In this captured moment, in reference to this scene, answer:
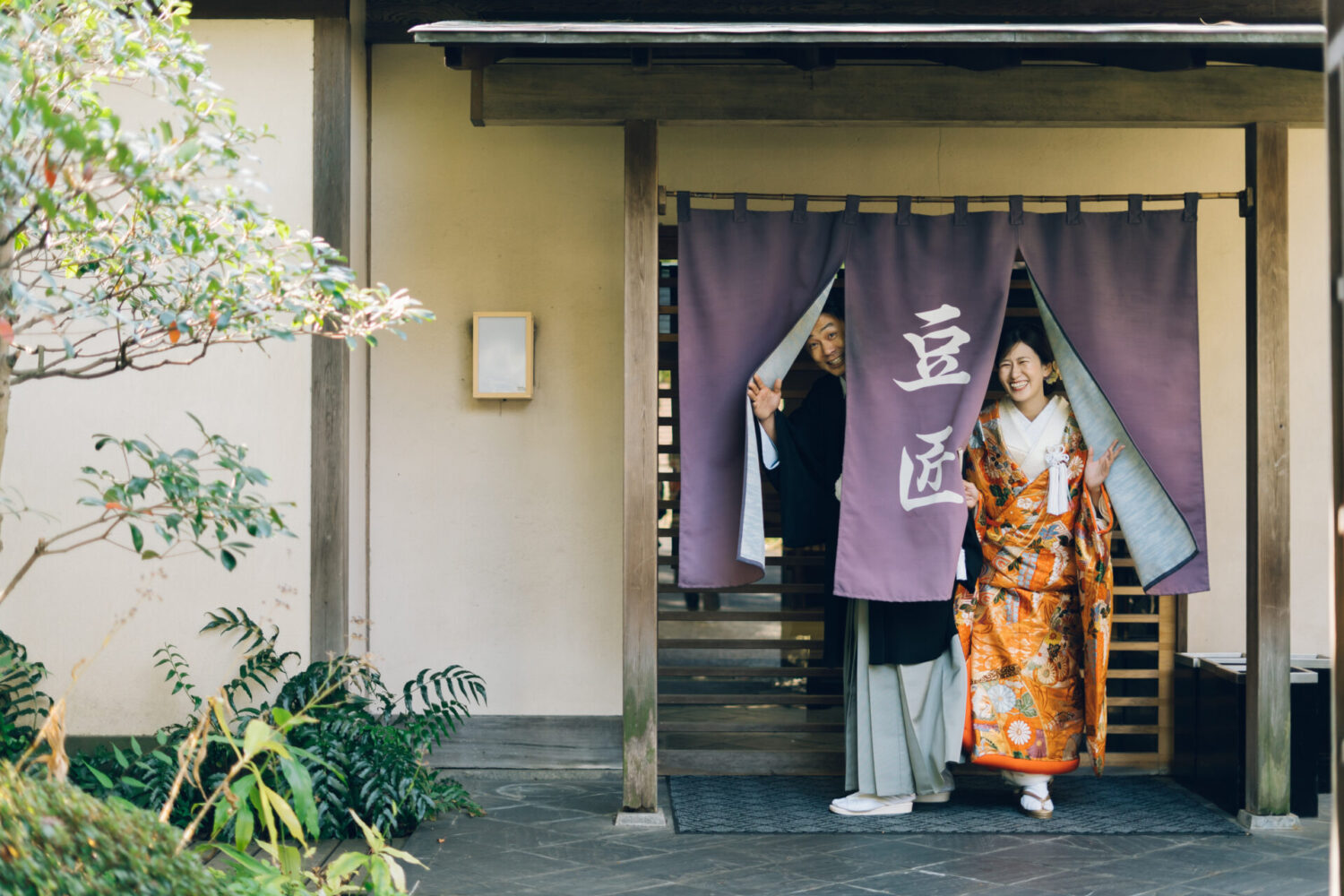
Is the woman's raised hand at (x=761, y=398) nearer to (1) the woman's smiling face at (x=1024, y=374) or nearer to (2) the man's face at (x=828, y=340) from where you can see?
(2) the man's face at (x=828, y=340)

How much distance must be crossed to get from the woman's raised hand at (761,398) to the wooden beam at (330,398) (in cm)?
201

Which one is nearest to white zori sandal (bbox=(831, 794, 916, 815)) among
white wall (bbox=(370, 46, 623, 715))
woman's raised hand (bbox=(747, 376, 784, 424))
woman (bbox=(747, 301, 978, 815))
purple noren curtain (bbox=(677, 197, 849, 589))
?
woman (bbox=(747, 301, 978, 815))

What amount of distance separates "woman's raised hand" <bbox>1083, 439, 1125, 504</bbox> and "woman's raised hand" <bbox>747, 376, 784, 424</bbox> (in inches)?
60.3

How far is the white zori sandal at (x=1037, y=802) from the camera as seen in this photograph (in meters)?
5.22

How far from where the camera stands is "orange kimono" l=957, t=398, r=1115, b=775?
5.28 meters

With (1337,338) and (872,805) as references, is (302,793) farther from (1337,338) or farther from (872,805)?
(1337,338)

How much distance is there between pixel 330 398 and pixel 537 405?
1.15 metres

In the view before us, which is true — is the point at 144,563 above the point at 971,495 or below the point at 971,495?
below

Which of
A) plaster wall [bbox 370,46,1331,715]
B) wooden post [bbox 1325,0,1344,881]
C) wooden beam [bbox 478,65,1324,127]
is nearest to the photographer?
wooden post [bbox 1325,0,1344,881]

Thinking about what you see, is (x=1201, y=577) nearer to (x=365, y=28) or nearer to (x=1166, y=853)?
(x=1166, y=853)

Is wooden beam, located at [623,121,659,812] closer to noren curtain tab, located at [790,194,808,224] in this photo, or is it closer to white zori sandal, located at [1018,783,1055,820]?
noren curtain tab, located at [790,194,808,224]

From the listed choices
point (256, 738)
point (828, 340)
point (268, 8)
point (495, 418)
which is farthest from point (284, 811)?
point (268, 8)

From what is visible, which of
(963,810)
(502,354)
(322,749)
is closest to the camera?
(322,749)

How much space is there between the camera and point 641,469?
5059 millimetres
